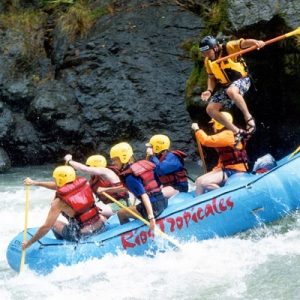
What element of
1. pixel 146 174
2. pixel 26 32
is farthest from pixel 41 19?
pixel 146 174

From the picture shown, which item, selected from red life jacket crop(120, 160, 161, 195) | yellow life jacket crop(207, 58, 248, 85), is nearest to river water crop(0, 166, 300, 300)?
red life jacket crop(120, 160, 161, 195)

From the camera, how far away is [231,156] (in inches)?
313

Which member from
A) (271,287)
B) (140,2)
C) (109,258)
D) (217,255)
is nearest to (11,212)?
(109,258)

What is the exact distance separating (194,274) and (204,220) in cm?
75

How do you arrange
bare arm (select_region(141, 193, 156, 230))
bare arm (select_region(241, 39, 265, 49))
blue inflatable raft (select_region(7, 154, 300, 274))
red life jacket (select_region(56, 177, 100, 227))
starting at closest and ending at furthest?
red life jacket (select_region(56, 177, 100, 227)) < bare arm (select_region(141, 193, 156, 230)) < blue inflatable raft (select_region(7, 154, 300, 274)) < bare arm (select_region(241, 39, 265, 49))

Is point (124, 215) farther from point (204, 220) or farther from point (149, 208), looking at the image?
point (204, 220)

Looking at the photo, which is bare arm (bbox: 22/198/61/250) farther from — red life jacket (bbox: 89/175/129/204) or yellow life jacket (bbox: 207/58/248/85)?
yellow life jacket (bbox: 207/58/248/85)

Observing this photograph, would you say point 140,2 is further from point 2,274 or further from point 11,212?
point 2,274

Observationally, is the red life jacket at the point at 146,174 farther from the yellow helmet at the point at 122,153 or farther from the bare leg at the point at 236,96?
the bare leg at the point at 236,96

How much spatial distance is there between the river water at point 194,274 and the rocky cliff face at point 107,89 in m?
5.77

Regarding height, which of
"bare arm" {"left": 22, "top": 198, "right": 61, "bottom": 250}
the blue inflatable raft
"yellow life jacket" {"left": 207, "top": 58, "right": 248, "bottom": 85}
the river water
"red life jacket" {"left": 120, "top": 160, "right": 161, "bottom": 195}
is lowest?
the river water

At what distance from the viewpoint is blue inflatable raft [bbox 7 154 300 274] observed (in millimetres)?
7293

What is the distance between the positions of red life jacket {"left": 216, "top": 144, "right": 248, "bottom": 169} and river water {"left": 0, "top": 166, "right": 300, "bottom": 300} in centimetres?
87

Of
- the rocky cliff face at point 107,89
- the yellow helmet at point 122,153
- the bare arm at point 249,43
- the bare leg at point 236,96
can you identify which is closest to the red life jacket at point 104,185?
the yellow helmet at point 122,153
